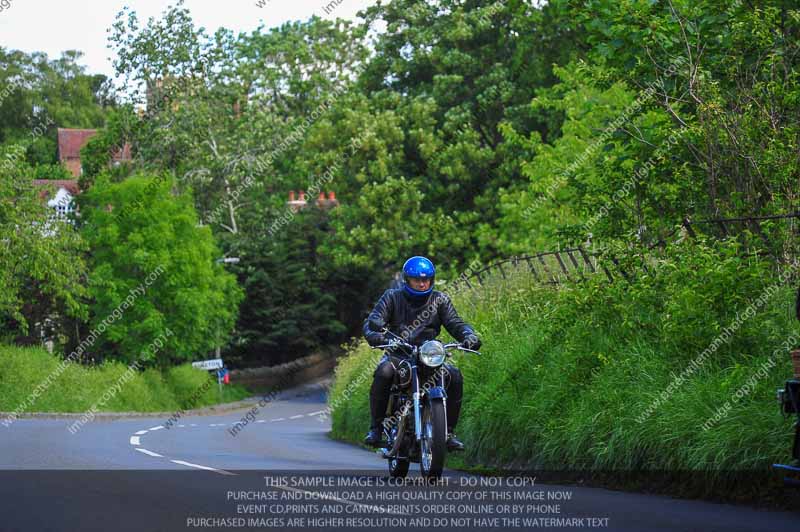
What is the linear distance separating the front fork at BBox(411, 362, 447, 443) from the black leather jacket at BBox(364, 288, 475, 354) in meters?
0.33

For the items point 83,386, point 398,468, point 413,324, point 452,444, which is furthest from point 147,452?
point 83,386

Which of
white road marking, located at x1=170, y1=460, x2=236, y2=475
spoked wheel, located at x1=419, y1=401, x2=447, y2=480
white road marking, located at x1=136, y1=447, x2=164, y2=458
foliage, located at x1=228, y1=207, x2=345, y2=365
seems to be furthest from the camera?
foliage, located at x1=228, y1=207, x2=345, y2=365

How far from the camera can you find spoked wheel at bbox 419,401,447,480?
11430 mm

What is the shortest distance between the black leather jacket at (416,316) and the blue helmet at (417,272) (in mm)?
77

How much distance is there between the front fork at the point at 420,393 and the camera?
11.6 meters

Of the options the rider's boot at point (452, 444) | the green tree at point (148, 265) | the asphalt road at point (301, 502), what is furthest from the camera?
the green tree at point (148, 265)

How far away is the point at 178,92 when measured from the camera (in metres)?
65.1

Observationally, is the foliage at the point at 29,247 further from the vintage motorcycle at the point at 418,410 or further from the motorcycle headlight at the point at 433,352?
the motorcycle headlight at the point at 433,352

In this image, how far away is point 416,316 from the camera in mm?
12375

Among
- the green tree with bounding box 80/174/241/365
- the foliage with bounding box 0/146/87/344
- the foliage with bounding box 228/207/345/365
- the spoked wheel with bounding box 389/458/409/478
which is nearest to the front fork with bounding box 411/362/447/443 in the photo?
the spoked wheel with bounding box 389/458/409/478

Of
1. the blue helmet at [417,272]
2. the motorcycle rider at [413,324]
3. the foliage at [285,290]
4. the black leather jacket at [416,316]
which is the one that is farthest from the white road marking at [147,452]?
the foliage at [285,290]

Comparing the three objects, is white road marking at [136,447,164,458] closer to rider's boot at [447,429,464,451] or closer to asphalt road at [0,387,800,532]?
asphalt road at [0,387,800,532]

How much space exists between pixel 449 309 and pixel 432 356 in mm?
806

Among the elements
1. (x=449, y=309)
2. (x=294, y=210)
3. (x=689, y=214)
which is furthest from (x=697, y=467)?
(x=294, y=210)
